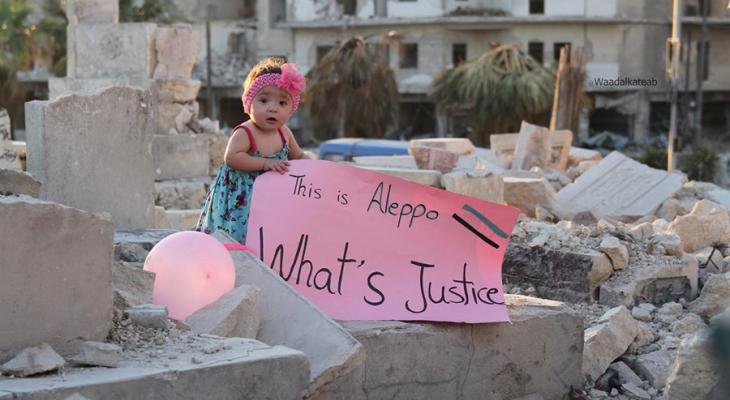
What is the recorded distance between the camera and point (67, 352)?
4.12m

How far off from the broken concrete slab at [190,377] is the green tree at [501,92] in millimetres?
33254

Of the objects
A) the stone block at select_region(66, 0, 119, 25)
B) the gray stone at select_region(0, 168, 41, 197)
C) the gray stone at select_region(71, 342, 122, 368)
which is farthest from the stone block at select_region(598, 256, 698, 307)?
the stone block at select_region(66, 0, 119, 25)

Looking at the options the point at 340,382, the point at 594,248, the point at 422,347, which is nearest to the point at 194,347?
the point at 340,382

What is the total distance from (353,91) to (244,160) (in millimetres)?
32535

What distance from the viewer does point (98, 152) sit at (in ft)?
24.4

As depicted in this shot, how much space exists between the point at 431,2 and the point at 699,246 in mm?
37998

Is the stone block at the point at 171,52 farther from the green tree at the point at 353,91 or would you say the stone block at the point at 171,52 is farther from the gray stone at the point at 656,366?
the green tree at the point at 353,91

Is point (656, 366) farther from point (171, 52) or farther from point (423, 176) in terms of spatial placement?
point (171, 52)

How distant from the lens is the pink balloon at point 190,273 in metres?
4.83

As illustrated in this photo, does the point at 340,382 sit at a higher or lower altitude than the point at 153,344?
lower

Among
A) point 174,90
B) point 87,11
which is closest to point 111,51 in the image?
point 87,11

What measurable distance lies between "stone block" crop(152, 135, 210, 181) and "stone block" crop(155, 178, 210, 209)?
1.22 feet

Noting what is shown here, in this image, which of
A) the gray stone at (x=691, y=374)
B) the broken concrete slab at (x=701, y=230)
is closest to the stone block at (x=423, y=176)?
the broken concrete slab at (x=701, y=230)

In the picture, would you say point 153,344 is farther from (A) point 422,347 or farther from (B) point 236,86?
(B) point 236,86
